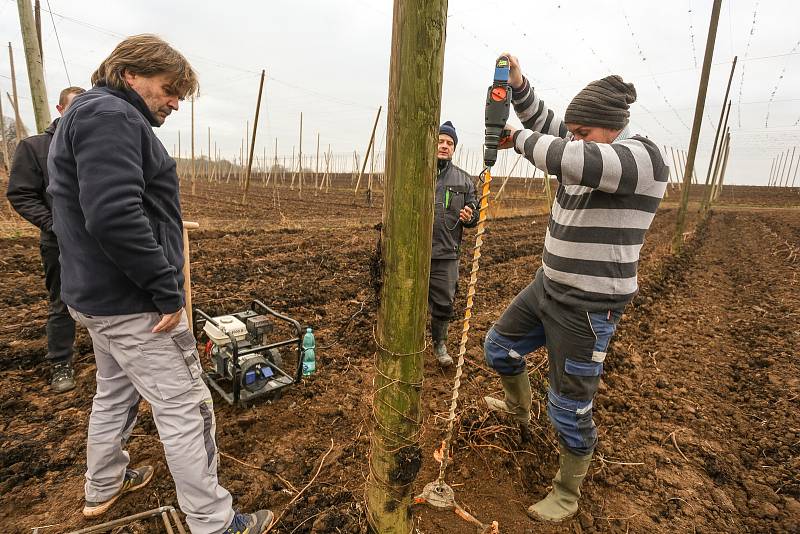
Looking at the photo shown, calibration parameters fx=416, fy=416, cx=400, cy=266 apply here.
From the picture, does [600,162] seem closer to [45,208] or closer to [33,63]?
[45,208]

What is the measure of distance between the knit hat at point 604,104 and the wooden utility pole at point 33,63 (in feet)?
24.1

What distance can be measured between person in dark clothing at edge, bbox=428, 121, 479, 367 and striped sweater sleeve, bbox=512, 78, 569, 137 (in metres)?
1.10

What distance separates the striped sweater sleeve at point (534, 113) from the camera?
252 centimetres

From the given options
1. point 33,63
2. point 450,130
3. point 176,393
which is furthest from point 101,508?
point 33,63

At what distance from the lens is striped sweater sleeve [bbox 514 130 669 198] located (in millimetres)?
1808

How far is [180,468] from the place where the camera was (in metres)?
1.83

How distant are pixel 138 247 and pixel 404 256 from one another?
103 cm

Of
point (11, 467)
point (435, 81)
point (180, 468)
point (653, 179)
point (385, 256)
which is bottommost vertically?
point (11, 467)

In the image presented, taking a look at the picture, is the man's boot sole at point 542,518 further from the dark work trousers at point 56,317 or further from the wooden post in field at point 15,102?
the wooden post in field at point 15,102

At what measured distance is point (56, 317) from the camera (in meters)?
3.25

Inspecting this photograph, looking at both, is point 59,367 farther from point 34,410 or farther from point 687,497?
point 687,497

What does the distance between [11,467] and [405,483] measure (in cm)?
242

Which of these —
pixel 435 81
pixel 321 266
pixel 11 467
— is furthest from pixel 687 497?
pixel 321 266

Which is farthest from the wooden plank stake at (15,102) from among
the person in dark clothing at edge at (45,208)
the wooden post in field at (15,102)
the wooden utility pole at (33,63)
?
the person in dark clothing at edge at (45,208)
